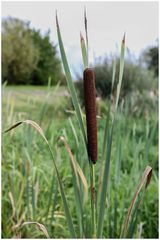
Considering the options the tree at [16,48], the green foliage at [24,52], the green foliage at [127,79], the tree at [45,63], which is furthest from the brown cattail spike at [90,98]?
the tree at [45,63]

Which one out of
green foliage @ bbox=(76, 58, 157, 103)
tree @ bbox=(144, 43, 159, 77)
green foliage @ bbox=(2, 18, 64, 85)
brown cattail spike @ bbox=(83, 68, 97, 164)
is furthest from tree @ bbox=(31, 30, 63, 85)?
brown cattail spike @ bbox=(83, 68, 97, 164)

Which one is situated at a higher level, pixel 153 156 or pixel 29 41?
pixel 29 41

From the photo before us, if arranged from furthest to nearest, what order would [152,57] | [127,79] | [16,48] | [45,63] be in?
[45,63], [16,48], [152,57], [127,79]

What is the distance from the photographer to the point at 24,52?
308 inches

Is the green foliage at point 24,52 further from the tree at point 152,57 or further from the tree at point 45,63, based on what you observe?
the tree at point 152,57

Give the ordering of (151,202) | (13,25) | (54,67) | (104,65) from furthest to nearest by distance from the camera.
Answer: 1. (54,67)
2. (13,25)
3. (104,65)
4. (151,202)

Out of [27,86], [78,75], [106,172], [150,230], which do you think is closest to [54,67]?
[27,86]

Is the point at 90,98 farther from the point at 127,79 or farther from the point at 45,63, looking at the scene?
the point at 45,63

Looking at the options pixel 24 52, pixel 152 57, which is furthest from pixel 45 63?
pixel 152 57

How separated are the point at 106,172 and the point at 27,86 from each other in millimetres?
8999

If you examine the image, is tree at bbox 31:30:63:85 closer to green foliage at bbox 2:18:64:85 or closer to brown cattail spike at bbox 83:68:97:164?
green foliage at bbox 2:18:64:85

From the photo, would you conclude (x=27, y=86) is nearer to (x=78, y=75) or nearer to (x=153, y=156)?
(x=78, y=75)

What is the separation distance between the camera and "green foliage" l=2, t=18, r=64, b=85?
7336mm

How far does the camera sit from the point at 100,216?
2.25 feet
